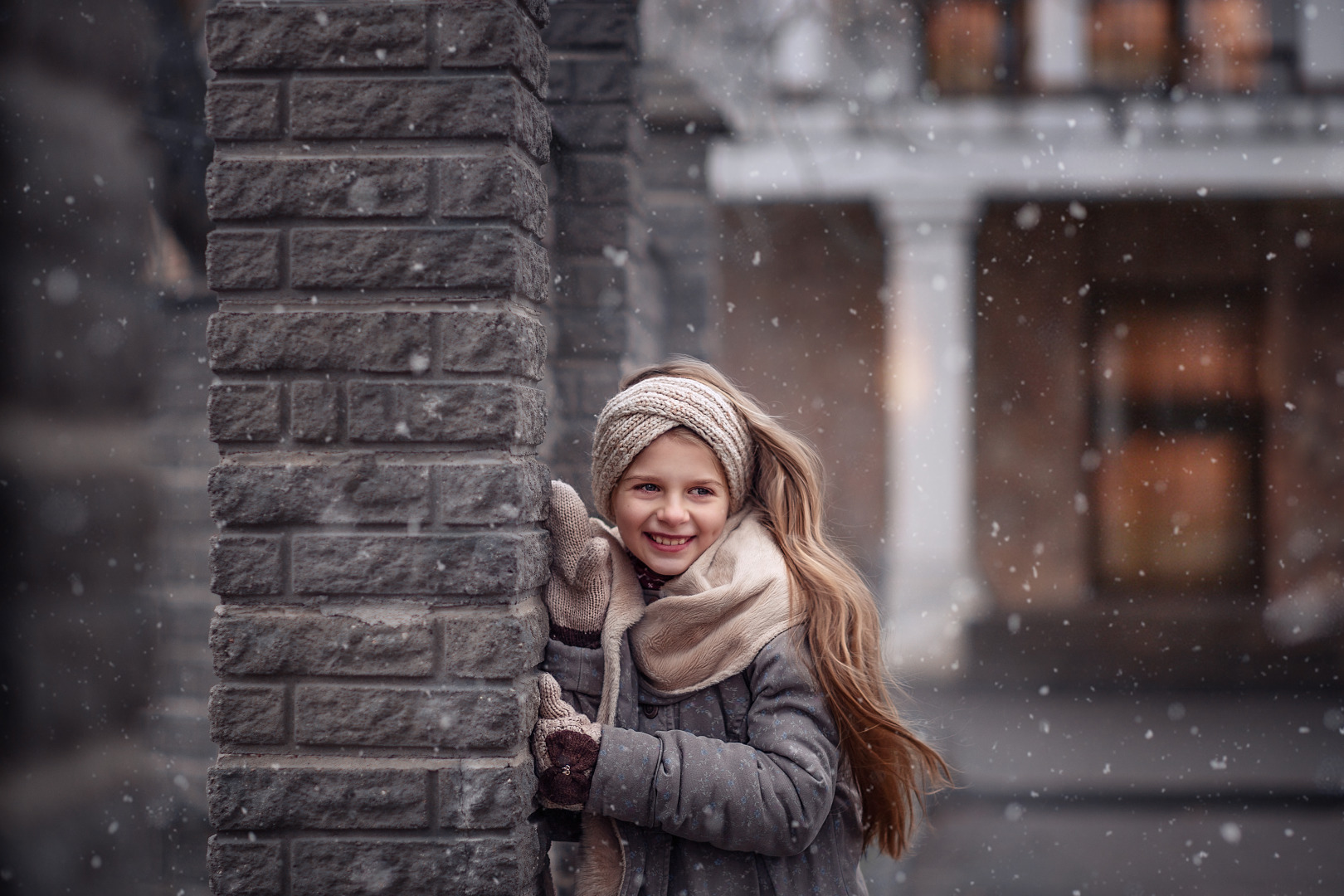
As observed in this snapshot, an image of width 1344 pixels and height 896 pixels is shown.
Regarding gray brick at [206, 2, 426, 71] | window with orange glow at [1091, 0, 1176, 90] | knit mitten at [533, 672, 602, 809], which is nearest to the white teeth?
knit mitten at [533, 672, 602, 809]

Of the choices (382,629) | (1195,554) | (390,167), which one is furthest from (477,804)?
(1195,554)

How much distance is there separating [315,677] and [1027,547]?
892cm

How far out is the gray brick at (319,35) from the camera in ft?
5.55

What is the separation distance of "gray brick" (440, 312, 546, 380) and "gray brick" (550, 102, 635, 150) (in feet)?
4.90

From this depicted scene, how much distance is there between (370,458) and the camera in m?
1.69

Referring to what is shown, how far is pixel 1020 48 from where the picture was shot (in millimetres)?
9672

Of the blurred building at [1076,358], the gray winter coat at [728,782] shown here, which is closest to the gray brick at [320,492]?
the gray winter coat at [728,782]

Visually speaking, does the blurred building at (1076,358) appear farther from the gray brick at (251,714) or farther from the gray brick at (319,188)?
the gray brick at (251,714)

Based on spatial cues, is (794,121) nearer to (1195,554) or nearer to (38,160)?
(1195,554)

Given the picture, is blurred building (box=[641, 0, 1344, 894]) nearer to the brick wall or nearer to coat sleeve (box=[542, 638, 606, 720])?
the brick wall

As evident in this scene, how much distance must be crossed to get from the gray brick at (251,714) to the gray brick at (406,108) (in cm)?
93

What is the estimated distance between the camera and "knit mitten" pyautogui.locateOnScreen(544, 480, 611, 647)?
187 centimetres

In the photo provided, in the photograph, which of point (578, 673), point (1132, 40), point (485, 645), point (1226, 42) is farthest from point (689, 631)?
point (1226, 42)

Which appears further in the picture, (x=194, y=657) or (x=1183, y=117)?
(x=1183, y=117)
